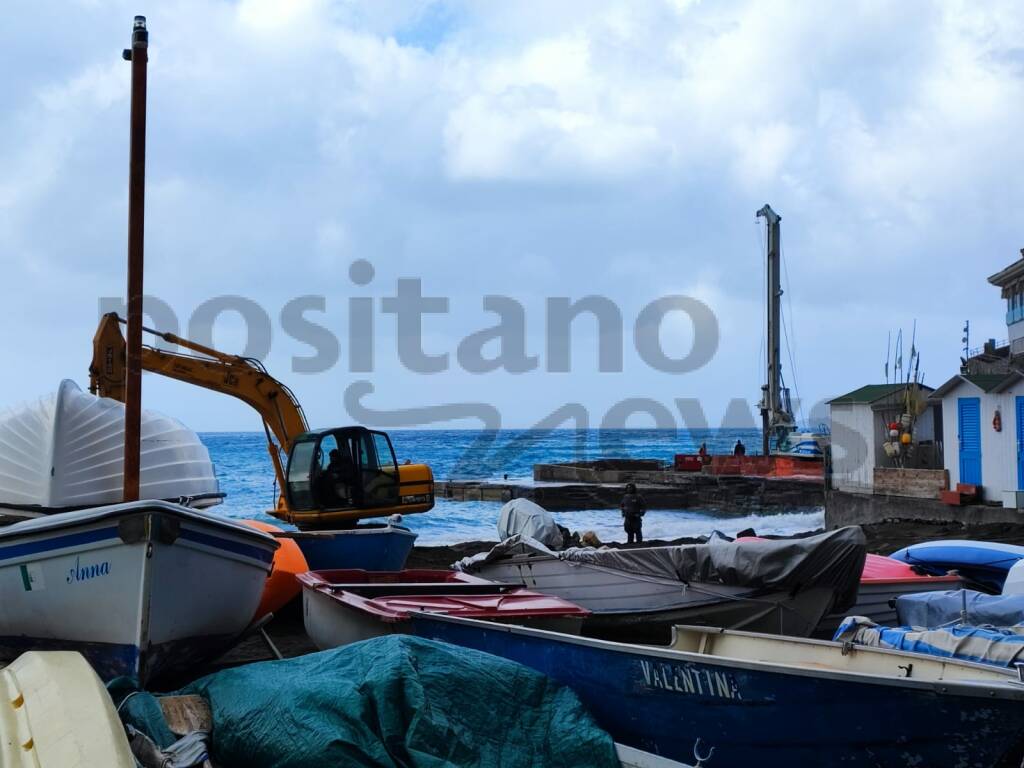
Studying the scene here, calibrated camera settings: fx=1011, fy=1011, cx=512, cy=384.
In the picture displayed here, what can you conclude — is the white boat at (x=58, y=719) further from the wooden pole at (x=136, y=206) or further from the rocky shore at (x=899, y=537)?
the rocky shore at (x=899, y=537)

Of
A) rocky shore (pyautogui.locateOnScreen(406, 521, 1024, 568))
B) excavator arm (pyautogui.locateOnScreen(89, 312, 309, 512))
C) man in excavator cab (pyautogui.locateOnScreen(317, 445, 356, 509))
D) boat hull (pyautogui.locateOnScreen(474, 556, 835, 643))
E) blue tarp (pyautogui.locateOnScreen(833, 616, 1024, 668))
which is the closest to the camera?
blue tarp (pyautogui.locateOnScreen(833, 616, 1024, 668))

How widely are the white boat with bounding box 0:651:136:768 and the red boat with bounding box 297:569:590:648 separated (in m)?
2.59

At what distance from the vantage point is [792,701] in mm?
5625

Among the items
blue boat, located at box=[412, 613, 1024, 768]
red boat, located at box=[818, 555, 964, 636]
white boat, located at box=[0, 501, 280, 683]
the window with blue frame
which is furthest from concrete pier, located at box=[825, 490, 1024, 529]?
white boat, located at box=[0, 501, 280, 683]

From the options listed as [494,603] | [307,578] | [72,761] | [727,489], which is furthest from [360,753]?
[727,489]

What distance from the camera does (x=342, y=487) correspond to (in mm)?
15883

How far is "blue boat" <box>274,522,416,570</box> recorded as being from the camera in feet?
44.2

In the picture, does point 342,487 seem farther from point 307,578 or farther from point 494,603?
point 494,603

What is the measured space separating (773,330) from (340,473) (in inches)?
1225

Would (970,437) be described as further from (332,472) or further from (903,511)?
(332,472)

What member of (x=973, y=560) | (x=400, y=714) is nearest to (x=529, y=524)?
(x=973, y=560)

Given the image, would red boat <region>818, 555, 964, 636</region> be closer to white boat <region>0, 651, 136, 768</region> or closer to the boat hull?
the boat hull

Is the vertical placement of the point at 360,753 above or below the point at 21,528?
below

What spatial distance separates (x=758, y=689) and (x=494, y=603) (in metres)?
3.55
